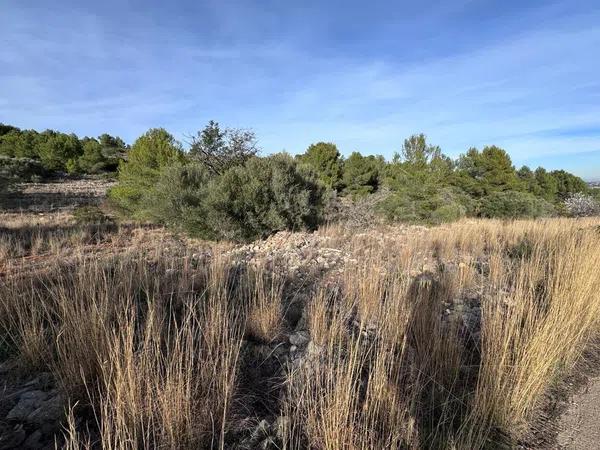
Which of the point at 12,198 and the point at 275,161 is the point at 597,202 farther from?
the point at 12,198

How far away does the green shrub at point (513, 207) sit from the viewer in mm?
18544

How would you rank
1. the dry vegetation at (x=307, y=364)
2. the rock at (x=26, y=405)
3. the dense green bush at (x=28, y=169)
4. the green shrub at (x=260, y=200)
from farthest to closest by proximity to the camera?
the dense green bush at (x=28, y=169) < the green shrub at (x=260, y=200) < the rock at (x=26, y=405) < the dry vegetation at (x=307, y=364)

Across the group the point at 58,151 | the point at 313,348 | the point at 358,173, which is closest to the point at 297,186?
the point at 313,348

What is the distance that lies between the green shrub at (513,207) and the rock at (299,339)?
1847 centimetres

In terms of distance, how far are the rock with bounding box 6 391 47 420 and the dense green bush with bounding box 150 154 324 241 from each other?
8.20m

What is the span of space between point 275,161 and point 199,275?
23.0 feet

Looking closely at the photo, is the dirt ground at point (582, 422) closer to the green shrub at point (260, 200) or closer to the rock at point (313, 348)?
the rock at point (313, 348)

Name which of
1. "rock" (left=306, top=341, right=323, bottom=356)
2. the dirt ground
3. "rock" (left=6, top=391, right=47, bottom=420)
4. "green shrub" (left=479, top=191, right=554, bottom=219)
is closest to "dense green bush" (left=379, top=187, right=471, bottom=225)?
"green shrub" (left=479, top=191, right=554, bottom=219)

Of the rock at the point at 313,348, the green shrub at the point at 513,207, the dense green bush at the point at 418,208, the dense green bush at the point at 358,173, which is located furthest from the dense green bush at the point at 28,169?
the green shrub at the point at 513,207

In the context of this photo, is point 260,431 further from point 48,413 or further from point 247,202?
point 247,202

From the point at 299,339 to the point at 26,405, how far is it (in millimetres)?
1900

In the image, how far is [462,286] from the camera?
15.7 ft

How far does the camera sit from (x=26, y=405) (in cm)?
211

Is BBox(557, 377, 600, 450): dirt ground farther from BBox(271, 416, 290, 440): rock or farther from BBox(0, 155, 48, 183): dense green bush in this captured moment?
BBox(0, 155, 48, 183): dense green bush
